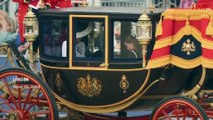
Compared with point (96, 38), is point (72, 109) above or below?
below

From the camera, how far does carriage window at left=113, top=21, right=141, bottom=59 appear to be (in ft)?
27.2

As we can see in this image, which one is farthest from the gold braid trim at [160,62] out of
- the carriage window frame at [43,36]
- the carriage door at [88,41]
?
the carriage window frame at [43,36]

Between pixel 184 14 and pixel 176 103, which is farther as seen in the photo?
pixel 184 14

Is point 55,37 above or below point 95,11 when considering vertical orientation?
below

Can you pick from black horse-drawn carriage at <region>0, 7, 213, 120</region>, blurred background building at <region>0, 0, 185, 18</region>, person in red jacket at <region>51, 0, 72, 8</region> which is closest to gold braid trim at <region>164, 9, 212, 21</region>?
black horse-drawn carriage at <region>0, 7, 213, 120</region>

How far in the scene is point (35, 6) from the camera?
355 inches

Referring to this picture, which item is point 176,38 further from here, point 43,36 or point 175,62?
point 43,36

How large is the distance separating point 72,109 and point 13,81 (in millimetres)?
750

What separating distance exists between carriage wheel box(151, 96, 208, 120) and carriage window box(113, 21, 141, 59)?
66 cm

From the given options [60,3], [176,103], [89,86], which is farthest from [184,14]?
[60,3]

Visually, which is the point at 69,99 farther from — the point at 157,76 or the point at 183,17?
the point at 183,17

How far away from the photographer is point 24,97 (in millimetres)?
8672

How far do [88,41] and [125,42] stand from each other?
44 centimetres

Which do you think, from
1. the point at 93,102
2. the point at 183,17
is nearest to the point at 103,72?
the point at 93,102
